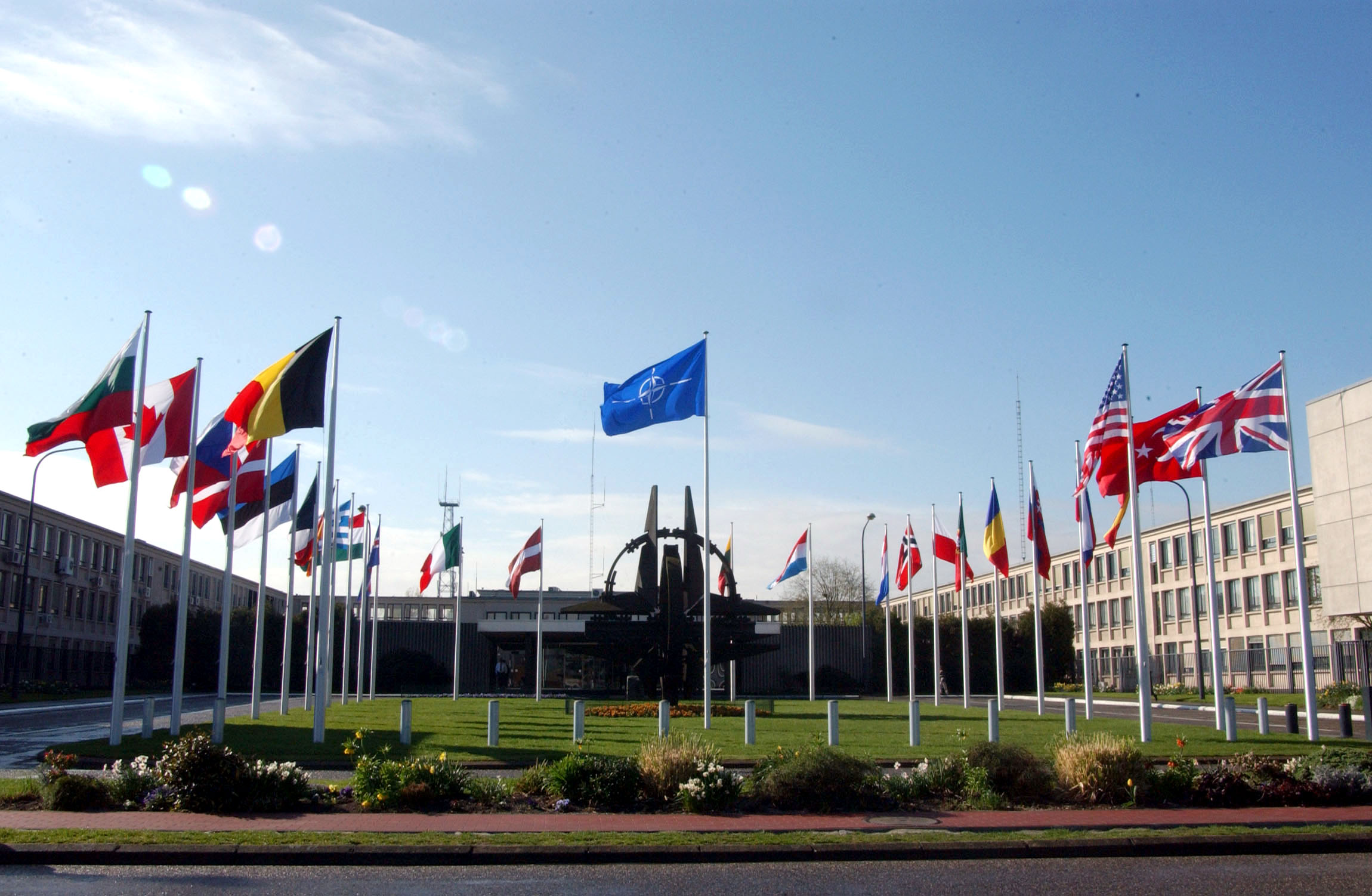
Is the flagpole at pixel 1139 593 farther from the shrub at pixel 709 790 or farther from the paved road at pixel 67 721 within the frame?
the paved road at pixel 67 721

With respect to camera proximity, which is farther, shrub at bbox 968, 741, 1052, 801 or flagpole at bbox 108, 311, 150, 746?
flagpole at bbox 108, 311, 150, 746

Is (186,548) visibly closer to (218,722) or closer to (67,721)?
(218,722)

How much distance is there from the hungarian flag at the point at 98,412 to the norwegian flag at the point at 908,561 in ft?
83.8

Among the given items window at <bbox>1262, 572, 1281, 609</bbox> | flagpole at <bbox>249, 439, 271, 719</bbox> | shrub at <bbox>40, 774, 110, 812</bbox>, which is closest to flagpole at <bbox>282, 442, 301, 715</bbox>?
flagpole at <bbox>249, 439, 271, 719</bbox>

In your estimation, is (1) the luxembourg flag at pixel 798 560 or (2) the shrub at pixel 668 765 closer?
(2) the shrub at pixel 668 765

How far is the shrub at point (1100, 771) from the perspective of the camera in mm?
14914

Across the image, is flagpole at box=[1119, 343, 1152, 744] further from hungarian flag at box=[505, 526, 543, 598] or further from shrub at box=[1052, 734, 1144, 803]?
hungarian flag at box=[505, 526, 543, 598]

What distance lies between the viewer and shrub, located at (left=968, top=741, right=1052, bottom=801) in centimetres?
1508

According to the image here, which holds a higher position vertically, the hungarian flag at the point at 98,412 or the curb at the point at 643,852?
the hungarian flag at the point at 98,412

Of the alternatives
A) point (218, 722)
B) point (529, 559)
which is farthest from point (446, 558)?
point (218, 722)

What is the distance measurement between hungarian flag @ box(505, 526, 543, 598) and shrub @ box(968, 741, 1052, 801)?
27165 mm

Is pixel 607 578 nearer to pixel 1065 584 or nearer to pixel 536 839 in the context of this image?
pixel 536 839

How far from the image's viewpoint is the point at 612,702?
125ft

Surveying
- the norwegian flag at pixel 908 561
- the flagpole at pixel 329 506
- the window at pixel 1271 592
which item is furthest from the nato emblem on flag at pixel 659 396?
the window at pixel 1271 592
